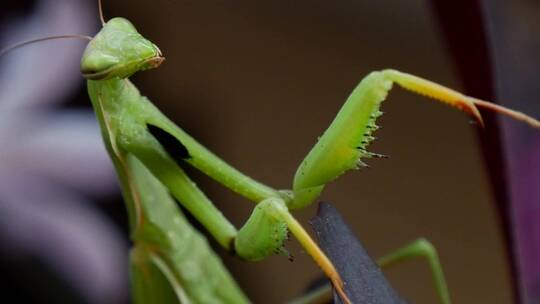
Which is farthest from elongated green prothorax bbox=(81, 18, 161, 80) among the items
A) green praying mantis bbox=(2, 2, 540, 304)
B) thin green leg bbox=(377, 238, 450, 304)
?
thin green leg bbox=(377, 238, 450, 304)

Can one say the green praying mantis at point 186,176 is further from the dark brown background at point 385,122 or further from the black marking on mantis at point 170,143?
the dark brown background at point 385,122

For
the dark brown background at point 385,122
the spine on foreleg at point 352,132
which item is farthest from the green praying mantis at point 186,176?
the dark brown background at point 385,122

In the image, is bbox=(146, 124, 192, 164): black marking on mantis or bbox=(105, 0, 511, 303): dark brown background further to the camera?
bbox=(105, 0, 511, 303): dark brown background

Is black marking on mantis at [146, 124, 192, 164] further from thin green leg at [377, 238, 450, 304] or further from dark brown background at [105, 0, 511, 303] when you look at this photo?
dark brown background at [105, 0, 511, 303]

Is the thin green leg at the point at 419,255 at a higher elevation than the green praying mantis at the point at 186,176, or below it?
below

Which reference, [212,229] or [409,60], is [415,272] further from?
[212,229]

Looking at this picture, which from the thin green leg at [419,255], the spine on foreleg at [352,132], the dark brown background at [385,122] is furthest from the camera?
the dark brown background at [385,122]

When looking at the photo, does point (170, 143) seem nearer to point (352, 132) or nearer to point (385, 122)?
point (352, 132)
